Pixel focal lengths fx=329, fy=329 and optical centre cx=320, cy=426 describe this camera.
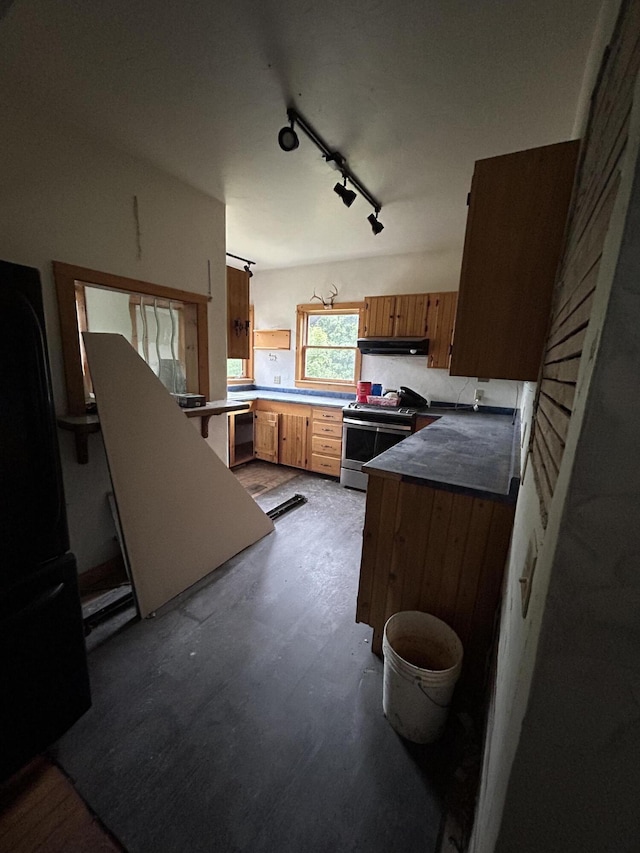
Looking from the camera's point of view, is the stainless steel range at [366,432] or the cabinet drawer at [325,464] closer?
the stainless steel range at [366,432]

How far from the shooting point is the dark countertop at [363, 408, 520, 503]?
4.58ft

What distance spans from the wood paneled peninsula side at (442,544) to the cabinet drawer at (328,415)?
7.15 ft

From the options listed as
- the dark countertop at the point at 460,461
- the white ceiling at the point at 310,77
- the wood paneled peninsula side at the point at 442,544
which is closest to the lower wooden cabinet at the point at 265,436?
the dark countertop at the point at 460,461

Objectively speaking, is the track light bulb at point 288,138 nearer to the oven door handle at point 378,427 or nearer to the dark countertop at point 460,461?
the dark countertop at point 460,461

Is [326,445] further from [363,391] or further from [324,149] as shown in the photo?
[324,149]

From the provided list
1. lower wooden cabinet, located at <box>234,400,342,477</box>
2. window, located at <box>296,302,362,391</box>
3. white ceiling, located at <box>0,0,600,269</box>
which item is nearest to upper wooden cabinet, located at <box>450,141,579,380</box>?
white ceiling, located at <box>0,0,600,269</box>

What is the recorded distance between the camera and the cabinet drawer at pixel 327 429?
393 centimetres

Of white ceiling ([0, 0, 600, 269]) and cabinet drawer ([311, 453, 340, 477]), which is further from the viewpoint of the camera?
cabinet drawer ([311, 453, 340, 477])

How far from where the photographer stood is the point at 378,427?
3.52 metres

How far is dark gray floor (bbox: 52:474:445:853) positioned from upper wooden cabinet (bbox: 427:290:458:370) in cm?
268

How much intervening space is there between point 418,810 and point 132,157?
11.4ft

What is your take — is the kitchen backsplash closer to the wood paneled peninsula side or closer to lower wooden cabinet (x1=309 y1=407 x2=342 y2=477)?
lower wooden cabinet (x1=309 y1=407 x2=342 y2=477)

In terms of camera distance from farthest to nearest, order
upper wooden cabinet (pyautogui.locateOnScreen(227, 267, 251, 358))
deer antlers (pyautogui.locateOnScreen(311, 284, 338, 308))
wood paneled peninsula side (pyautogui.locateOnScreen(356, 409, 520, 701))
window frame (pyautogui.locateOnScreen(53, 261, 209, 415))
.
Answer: deer antlers (pyautogui.locateOnScreen(311, 284, 338, 308))
upper wooden cabinet (pyautogui.locateOnScreen(227, 267, 251, 358))
window frame (pyautogui.locateOnScreen(53, 261, 209, 415))
wood paneled peninsula side (pyautogui.locateOnScreen(356, 409, 520, 701))

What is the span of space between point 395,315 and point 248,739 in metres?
3.69
